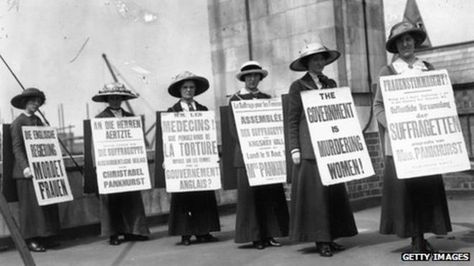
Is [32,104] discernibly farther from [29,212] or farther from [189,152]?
[189,152]

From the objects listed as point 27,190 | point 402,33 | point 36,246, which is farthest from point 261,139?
point 36,246

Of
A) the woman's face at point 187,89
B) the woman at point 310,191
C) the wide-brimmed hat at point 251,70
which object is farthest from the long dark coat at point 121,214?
the woman at point 310,191

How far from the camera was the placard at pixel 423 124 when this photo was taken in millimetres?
6055

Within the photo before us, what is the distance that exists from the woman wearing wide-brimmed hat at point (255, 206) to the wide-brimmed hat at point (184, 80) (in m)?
0.71

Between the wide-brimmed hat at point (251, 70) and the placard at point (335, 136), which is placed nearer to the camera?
the placard at point (335, 136)

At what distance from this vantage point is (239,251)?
7.16m

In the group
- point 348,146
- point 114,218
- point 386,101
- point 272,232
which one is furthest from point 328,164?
point 114,218

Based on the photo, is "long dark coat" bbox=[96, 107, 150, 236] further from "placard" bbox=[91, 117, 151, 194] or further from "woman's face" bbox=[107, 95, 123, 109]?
"placard" bbox=[91, 117, 151, 194]

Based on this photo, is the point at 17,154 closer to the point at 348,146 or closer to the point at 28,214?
the point at 28,214

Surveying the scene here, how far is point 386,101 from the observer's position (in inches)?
241

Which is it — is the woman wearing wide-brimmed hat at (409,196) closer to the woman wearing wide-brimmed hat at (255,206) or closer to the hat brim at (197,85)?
the woman wearing wide-brimmed hat at (255,206)

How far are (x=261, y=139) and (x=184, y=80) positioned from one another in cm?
128

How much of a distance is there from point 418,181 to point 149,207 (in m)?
4.96

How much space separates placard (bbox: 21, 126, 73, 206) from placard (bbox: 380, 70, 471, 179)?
167 inches
